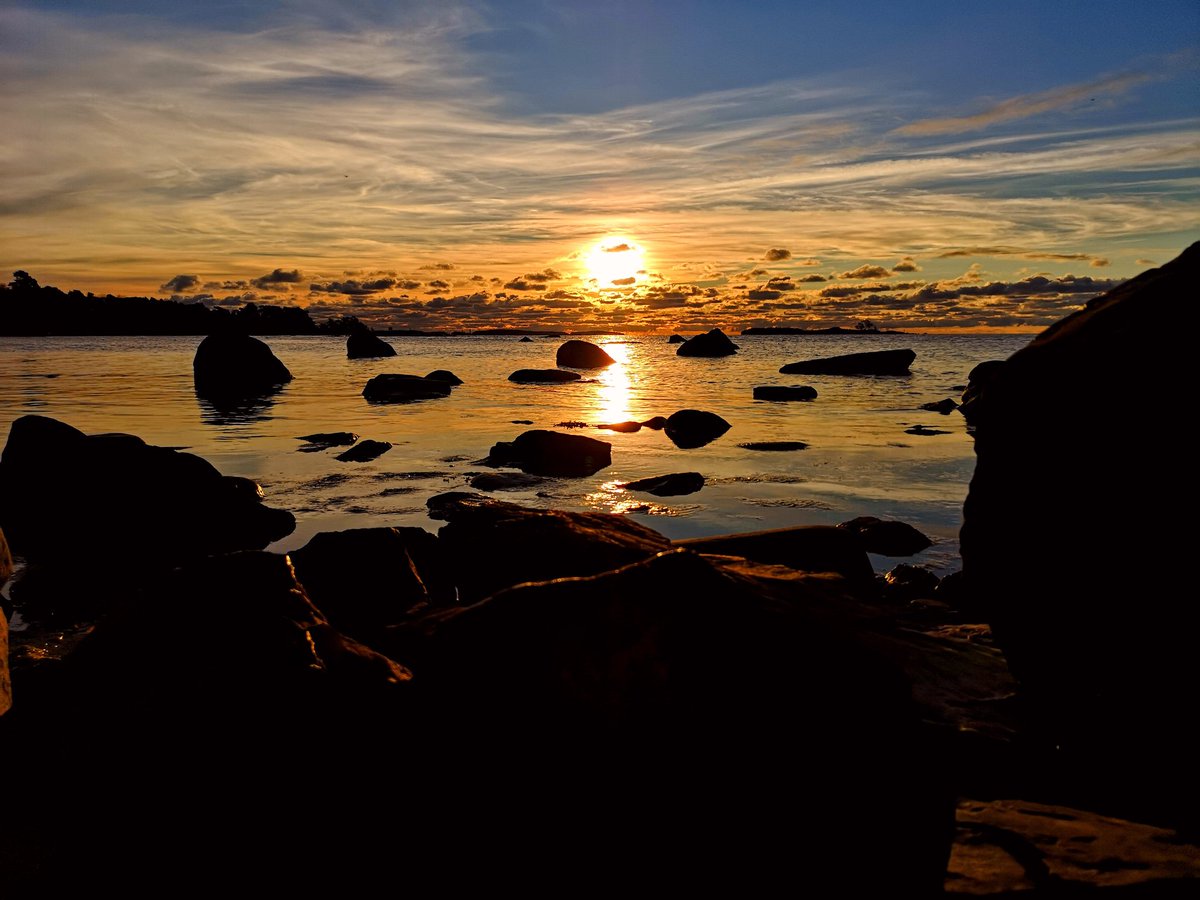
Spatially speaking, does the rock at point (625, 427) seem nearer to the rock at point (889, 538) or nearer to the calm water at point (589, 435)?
the calm water at point (589, 435)

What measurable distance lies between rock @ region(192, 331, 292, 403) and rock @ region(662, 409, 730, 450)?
23077 millimetres

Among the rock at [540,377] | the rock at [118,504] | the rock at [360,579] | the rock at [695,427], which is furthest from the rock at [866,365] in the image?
the rock at [360,579]

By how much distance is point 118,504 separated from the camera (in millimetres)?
11047

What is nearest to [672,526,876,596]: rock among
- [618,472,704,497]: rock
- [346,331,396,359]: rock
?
[618,472,704,497]: rock

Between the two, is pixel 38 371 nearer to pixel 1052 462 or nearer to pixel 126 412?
pixel 126 412

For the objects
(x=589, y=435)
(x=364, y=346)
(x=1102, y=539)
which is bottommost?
(x=589, y=435)

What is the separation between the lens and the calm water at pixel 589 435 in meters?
12.4

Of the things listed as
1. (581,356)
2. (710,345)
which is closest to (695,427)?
(581,356)

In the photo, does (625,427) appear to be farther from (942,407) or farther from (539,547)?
(539,547)

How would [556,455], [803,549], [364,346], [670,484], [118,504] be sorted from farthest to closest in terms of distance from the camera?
[364,346] < [556,455] < [670,484] < [118,504] < [803,549]

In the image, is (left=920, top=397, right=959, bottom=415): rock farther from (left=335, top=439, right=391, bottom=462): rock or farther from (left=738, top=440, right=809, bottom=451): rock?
(left=335, top=439, right=391, bottom=462): rock

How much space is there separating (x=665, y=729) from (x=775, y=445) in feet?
53.2

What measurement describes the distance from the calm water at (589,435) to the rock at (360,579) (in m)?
3.84

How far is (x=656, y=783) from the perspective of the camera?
361 centimetres
